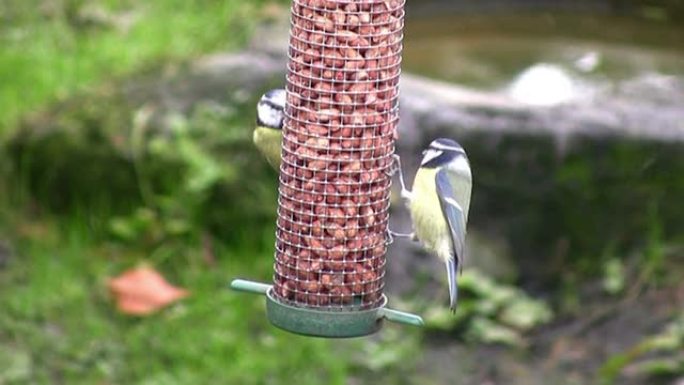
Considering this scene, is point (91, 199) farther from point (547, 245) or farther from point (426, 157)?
point (426, 157)

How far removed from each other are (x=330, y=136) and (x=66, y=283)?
3.09 metres

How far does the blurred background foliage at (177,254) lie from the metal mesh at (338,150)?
6.93ft

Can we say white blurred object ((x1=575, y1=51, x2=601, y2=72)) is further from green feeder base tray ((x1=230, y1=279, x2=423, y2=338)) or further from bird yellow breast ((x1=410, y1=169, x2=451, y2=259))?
green feeder base tray ((x1=230, y1=279, x2=423, y2=338))

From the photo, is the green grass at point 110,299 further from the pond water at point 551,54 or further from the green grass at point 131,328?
the pond water at point 551,54

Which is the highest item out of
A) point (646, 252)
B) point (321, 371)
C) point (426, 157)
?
point (426, 157)

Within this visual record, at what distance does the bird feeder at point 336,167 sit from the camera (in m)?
3.82

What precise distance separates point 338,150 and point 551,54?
3597 mm

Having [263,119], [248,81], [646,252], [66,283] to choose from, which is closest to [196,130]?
[248,81]

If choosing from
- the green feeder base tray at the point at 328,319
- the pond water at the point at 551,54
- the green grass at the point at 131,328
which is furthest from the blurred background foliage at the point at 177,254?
the green feeder base tray at the point at 328,319

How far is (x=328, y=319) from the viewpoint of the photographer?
3.87m

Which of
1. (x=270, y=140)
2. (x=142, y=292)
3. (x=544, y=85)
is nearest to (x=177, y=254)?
(x=142, y=292)

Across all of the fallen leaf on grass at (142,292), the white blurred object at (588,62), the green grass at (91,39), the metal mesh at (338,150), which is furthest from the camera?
the green grass at (91,39)

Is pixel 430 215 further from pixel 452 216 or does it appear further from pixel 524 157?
pixel 524 157

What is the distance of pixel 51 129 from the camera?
22.9 ft
